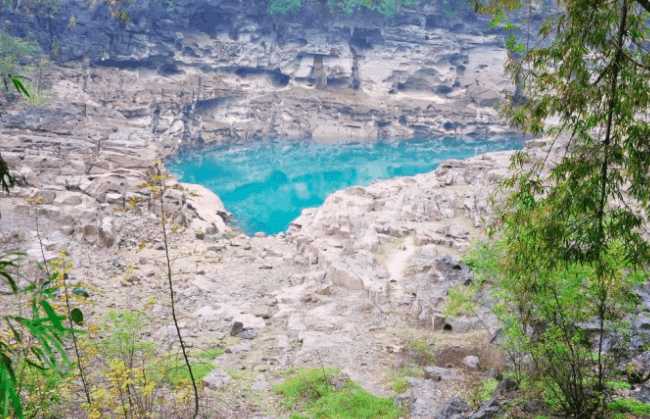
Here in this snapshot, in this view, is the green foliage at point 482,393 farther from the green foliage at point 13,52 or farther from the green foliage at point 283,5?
the green foliage at point 283,5

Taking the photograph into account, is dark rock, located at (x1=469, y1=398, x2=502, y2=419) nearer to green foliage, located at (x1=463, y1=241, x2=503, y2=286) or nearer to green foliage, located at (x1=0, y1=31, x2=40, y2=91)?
green foliage, located at (x1=463, y1=241, x2=503, y2=286)

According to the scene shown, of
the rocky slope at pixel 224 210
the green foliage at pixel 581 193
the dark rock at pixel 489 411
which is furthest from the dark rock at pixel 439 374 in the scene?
the green foliage at pixel 581 193

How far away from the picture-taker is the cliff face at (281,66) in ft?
149

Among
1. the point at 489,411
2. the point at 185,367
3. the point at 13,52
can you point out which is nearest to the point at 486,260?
the point at 489,411

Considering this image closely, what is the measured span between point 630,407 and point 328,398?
3916mm

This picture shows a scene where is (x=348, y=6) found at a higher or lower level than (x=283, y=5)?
higher

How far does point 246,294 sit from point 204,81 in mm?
39134

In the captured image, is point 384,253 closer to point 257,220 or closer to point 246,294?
point 246,294

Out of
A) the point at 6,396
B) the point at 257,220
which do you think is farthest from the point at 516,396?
A: the point at 257,220

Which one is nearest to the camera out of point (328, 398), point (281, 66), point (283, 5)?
point (328, 398)

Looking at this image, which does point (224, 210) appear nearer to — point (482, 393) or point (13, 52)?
point (482, 393)

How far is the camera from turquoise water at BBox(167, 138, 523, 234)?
31.2 m

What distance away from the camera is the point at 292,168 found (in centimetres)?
4144

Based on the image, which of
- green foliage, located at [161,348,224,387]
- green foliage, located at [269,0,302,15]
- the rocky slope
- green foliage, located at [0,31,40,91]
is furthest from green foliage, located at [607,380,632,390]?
green foliage, located at [269,0,302,15]
